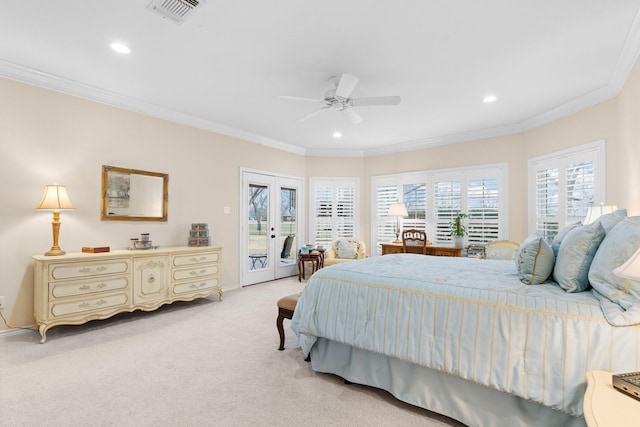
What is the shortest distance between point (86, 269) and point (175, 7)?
2.71 meters

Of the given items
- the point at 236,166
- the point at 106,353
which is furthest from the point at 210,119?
the point at 106,353

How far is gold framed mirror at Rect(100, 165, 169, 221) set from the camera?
392 centimetres

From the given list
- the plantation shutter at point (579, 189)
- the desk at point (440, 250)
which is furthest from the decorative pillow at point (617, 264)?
the desk at point (440, 250)

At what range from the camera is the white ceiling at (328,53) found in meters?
2.36

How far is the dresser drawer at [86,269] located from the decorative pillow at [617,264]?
164 inches

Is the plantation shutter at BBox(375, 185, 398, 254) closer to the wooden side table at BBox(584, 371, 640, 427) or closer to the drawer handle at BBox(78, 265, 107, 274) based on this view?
the drawer handle at BBox(78, 265, 107, 274)

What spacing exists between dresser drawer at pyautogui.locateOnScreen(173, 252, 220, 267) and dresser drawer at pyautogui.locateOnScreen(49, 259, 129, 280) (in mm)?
630

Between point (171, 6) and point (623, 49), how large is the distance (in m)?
3.89

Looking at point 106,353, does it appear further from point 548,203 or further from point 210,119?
point 548,203

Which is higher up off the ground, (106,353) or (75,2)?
(75,2)

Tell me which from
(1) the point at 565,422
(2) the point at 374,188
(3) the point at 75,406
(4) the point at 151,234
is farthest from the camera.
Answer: (2) the point at 374,188

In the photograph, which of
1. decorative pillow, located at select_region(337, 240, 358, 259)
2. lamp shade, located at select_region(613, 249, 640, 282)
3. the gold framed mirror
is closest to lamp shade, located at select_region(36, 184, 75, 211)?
the gold framed mirror

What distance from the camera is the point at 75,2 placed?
227cm

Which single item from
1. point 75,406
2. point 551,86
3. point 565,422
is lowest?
point 75,406
